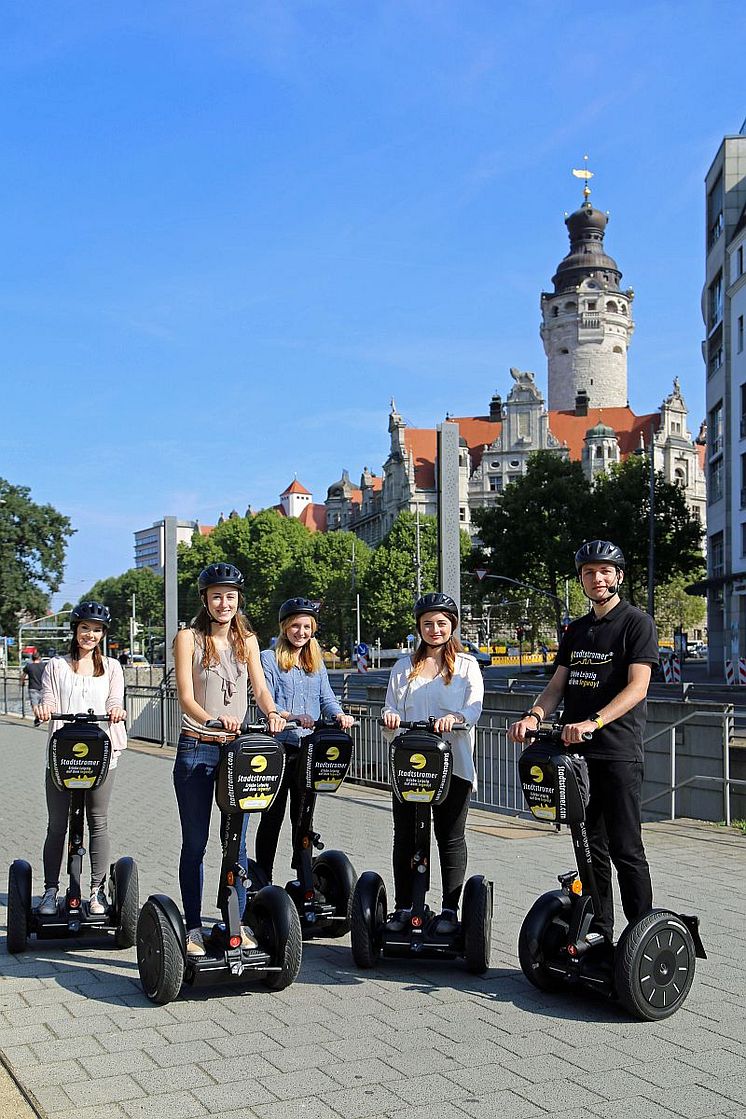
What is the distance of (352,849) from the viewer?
9.15 meters

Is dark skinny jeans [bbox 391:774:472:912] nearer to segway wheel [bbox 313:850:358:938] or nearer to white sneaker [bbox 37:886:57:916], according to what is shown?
segway wheel [bbox 313:850:358:938]

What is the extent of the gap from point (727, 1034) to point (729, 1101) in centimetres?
77

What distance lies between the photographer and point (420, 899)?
5.59 meters

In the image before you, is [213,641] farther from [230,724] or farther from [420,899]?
[420,899]

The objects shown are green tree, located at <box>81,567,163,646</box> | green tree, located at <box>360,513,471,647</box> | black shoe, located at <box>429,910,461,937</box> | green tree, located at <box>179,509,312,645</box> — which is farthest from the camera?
green tree, located at <box>81,567,163,646</box>

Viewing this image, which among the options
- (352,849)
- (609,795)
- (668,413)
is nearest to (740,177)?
(352,849)

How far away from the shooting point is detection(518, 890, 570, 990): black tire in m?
5.17

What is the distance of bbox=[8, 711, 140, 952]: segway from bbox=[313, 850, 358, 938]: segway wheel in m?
0.98

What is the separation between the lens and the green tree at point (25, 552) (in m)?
67.4

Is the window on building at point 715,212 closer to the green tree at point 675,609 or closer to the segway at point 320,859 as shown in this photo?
the green tree at point 675,609

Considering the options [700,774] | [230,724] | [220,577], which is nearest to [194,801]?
[230,724]

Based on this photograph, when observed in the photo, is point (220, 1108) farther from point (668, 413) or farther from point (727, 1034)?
point (668, 413)

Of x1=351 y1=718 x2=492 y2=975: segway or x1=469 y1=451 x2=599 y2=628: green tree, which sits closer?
x1=351 y1=718 x2=492 y2=975: segway

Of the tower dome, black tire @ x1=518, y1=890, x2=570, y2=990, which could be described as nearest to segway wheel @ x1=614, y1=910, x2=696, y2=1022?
black tire @ x1=518, y1=890, x2=570, y2=990
